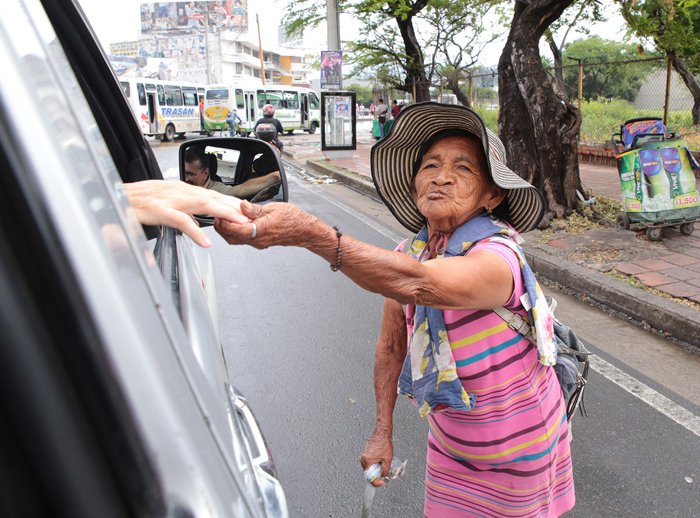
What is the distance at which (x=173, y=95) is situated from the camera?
27625mm

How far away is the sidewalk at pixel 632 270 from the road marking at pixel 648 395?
798mm

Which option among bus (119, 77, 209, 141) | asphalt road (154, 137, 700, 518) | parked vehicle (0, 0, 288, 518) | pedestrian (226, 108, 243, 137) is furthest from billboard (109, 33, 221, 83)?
parked vehicle (0, 0, 288, 518)

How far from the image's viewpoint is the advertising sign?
1549 cm

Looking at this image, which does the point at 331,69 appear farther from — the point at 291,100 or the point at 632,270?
the point at 291,100

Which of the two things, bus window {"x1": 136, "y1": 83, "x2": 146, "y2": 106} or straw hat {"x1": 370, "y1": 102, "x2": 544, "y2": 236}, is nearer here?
straw hat {"x1": 370, "y1": 102, "x2": 544, "y2": 236}

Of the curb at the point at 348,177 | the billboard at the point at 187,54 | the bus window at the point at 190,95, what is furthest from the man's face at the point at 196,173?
the billboard at the point at 187,54

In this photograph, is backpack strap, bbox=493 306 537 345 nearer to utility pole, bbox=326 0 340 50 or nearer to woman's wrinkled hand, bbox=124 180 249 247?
woman's wrinkled hand, bbox=124 180 249 247

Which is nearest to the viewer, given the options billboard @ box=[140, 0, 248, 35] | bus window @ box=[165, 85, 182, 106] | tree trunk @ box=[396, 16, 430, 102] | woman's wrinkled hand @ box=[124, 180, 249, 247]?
woman's wrinkled hand @ box=[124, 180, 249, 247]

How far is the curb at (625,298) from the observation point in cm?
415

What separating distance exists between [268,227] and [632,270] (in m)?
4.93

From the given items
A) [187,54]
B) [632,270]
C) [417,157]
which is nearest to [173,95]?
[632,270]

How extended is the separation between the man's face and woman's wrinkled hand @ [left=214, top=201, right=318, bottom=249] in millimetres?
759

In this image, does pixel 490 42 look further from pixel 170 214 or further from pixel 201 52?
pixel 201 52

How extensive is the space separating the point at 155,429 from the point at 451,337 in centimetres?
109
